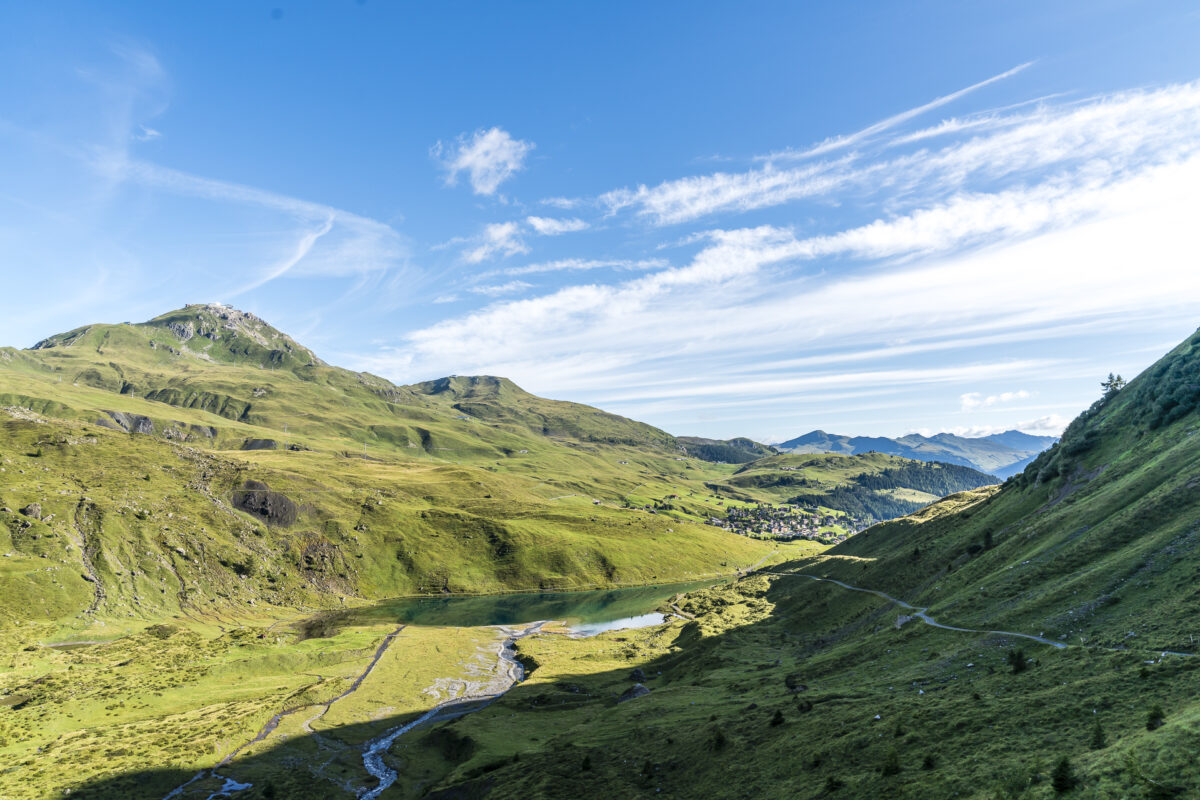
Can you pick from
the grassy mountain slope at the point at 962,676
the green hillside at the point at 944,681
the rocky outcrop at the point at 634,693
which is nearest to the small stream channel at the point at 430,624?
the green hillside at the point at 944,681

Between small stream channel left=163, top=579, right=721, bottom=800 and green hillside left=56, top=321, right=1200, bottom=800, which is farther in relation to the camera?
small stream channel left=163, top=579, right=721, bottom=800

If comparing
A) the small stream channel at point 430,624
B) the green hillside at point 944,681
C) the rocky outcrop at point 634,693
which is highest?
the green hillside at point 944,681

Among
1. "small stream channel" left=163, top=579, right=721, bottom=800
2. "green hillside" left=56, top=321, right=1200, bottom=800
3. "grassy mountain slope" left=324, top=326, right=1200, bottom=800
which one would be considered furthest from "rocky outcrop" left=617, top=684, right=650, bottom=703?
"small stream channel" left=163, top=579, right=721, bottom=800

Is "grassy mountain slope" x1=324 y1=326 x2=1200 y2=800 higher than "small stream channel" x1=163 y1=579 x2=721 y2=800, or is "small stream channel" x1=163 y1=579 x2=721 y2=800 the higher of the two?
"grassy mountain slope" x1=324 y1=326 x2=1200 y2=800

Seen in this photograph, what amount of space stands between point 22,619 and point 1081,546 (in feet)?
687

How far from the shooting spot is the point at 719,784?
49.4 m

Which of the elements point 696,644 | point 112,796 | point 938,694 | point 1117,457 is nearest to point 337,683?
point 112,796

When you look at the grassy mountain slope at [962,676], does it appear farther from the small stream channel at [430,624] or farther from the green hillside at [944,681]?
the small stream channel at [430,624]

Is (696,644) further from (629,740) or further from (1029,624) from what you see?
(1029,624)

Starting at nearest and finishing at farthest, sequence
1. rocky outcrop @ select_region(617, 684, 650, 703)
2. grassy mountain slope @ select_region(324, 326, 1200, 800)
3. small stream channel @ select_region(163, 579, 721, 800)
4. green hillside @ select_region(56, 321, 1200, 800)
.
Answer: grassy mountain slope @ select_region(324, 326, 1200, 800) → green hillside @ select_region(56, 321, 1200, 800) → small stream channel @ select_region(163, 579, 721, 800) → rocky outcrop @ select_region(617, 684, 650, 703)

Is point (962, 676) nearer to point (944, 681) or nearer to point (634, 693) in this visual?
point (944, 681)

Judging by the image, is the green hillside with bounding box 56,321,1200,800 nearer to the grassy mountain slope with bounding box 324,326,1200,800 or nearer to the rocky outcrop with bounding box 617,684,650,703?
the grassy mountain slope with bounding box 324,326,1200,800

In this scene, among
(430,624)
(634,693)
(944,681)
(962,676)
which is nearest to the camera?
(962,676)

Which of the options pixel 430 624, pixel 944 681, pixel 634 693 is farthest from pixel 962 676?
pixel 430 624
